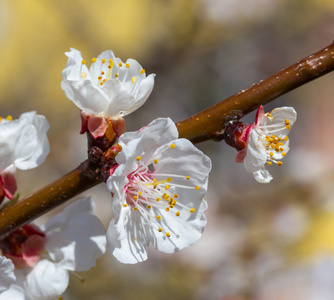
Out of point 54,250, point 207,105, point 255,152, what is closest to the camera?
point 255,152

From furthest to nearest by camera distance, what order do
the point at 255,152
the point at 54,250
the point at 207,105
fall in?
the point at 207,105 → the point at 54,250 → the point at 255,152

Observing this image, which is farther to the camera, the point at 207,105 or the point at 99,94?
the point at 207,105

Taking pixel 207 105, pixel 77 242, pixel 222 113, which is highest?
pixel 222 113

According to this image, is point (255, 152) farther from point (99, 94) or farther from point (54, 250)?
point (54, 250)

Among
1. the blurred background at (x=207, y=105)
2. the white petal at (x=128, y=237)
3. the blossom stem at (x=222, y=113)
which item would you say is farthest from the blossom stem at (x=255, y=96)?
the blurred background at (x=207, y=105)

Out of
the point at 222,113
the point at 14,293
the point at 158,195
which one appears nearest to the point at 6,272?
the point at 14,293

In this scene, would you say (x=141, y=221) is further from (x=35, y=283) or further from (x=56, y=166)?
(x=56, y=166)

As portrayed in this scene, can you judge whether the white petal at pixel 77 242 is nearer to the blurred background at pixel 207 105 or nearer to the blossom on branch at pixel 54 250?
the blossom on branch at pixel 54 250

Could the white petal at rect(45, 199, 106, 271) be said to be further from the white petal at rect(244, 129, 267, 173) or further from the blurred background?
the blurred background
